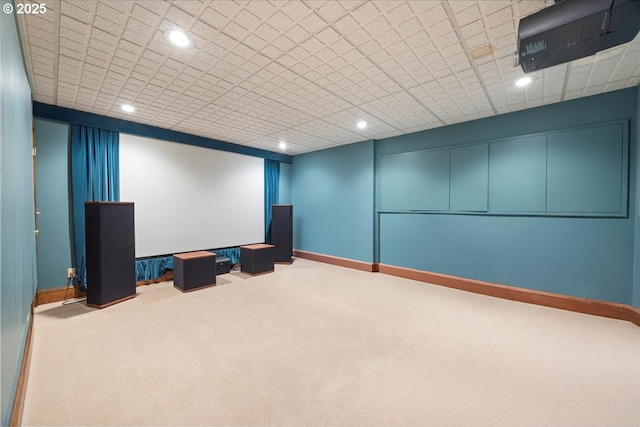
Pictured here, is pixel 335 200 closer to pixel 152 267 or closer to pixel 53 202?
pixel 152 267

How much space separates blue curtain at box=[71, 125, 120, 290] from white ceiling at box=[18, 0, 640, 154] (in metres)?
0.40

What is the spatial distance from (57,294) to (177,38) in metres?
3.90

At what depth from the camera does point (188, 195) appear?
4973mm

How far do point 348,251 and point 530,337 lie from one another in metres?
3.48

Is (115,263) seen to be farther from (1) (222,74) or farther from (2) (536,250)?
(2) (536,250)

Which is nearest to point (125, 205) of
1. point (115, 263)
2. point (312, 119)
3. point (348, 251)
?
point (115, 263)

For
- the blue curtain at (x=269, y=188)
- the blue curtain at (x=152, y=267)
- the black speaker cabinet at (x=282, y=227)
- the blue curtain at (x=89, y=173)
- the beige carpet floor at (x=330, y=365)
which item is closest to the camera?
the beige carpet floor at (x=330, y=365)

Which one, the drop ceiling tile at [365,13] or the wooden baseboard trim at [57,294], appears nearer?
the drop ceiling tile at [365,13]

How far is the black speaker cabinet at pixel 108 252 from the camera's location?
3.33m

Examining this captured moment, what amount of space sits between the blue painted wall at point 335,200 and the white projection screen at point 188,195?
108cm

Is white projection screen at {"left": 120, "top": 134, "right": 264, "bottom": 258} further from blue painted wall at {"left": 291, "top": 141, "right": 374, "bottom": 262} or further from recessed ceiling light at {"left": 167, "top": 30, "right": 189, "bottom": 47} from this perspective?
recessed ceiling light at {"left": 167, "top": 30, "right": 189, "bottom": 47}

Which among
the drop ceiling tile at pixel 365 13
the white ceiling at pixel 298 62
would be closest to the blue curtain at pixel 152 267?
the white ceiling at pixel 298 62

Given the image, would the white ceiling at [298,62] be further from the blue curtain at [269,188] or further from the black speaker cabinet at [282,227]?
the black speaker cabinet at [282,227]

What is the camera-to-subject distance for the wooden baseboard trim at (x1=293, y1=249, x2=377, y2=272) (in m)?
5.29
